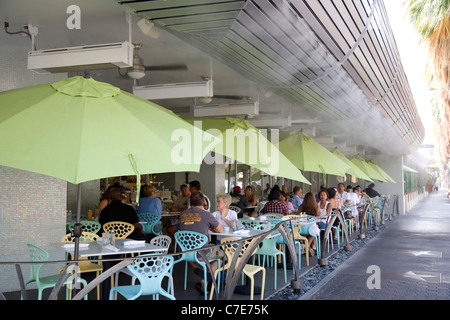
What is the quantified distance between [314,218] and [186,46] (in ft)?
13.1

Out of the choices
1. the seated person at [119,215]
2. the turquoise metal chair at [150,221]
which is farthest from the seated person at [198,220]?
the turquoise metal chair at [150,221]

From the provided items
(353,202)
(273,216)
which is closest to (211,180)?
(273,216)

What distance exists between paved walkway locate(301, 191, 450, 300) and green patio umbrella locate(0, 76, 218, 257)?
373 cm

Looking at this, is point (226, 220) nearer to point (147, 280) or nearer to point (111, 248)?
point (111, 248)

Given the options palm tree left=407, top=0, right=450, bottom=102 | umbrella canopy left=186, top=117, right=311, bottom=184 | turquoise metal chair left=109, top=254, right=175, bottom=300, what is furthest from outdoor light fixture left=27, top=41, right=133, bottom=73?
palm tree left=407, top=0, right=450, bottom=102

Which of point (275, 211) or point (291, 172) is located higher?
point (291, 172)

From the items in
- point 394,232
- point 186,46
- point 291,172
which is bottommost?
point 394,232

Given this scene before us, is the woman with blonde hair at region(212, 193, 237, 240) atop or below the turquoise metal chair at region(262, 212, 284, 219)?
atop

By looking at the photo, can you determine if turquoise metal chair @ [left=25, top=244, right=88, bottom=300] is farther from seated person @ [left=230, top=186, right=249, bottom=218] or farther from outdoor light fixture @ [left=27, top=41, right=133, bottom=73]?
seated person @ [left=230, top=186, right=249, bottom=218]

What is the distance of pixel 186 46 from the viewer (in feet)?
23.3

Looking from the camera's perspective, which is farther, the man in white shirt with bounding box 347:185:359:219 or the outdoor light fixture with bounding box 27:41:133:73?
the man in white shirt with bounding box 347:185:359:219

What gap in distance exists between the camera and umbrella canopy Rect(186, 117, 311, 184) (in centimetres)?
→ 671
